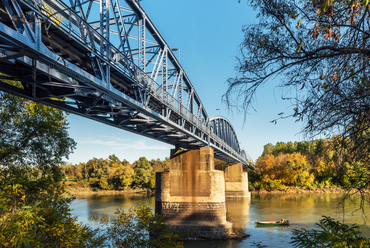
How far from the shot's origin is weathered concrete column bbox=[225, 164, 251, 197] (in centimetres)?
6003

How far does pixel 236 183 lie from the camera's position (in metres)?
62.1

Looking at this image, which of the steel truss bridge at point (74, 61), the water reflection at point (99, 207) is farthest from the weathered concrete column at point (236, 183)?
the steel truss bridge at point (74, 61)

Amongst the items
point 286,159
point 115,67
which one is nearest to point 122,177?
point 286,159

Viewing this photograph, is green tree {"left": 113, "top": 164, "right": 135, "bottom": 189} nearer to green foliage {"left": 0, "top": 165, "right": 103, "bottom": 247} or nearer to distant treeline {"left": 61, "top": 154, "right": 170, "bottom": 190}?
distant treeline {"left": 61, "top": 154, "right": 170, "bottom": 190}

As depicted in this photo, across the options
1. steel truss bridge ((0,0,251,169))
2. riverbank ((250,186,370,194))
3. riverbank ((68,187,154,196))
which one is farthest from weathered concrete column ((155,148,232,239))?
riverbank ((250,186,370,194))

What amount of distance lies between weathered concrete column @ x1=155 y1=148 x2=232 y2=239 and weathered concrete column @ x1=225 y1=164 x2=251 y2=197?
118ft

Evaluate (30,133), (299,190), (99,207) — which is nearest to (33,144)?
(30,133)

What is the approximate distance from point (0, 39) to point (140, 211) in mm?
5699

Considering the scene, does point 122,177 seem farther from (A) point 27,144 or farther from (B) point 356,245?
(B) point 356,245

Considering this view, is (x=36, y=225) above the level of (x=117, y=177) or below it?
above

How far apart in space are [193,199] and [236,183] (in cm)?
3947

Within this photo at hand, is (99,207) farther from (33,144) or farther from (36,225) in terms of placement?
(36,225)

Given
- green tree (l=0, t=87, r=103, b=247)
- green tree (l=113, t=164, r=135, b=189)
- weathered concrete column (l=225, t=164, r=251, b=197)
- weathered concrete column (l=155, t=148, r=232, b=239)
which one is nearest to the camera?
green tree (l=0, t=87, r=103, b=247)

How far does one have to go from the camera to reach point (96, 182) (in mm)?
→ 74188
